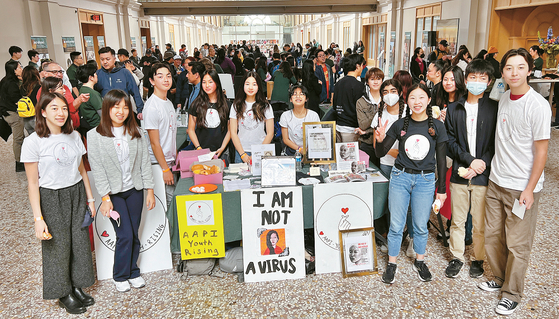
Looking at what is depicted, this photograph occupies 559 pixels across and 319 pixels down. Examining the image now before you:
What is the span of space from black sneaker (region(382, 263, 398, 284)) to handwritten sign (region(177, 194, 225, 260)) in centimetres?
122

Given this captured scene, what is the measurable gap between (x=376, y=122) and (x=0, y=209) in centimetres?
425

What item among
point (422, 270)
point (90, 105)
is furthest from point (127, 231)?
point (422, 270)

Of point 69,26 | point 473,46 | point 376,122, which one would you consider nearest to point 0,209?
point 376,122

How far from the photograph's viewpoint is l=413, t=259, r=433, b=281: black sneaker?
2945 mm

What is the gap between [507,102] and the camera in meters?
2.50

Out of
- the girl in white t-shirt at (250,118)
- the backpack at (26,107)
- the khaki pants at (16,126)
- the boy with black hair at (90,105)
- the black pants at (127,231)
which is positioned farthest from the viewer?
the khaki pants at (16,126)

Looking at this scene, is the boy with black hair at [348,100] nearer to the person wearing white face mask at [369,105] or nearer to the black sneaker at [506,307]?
the person wearing white face mask at [369,105]

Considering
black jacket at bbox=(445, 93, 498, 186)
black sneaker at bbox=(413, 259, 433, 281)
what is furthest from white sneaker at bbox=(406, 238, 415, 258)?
black jacket at bbox=(445, 93, 498, 186)

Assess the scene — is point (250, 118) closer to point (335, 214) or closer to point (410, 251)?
point (335, 214)

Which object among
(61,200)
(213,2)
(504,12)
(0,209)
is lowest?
(0,209)

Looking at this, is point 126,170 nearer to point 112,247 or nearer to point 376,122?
point 112,247

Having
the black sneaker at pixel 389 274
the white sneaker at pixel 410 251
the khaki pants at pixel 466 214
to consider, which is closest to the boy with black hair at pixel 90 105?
the black sneaker at pixel 389 274

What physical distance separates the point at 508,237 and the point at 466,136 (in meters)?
0.72

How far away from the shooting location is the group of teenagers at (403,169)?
94.0 inches
